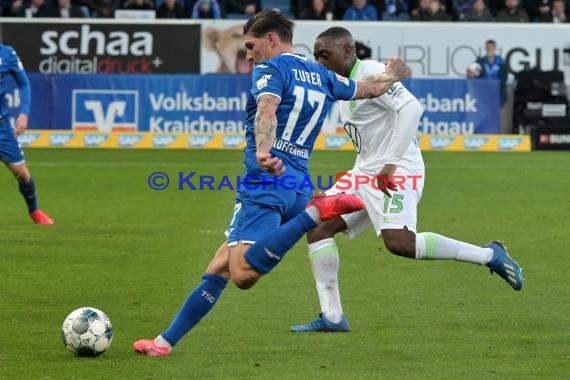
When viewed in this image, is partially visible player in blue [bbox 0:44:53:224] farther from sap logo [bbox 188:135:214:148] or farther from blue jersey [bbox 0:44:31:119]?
sap logo [bbox 188:135:214:148]

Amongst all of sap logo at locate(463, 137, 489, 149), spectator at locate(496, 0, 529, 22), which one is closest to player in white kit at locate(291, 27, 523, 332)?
sap logo at locate(463, 137, 489, 149)

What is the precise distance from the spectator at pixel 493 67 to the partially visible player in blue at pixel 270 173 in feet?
64.0

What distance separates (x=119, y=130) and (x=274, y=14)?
61.0ft

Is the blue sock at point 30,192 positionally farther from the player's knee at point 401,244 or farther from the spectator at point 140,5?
the spectator at point 140,5

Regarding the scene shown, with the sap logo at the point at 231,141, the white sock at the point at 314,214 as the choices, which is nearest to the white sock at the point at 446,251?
the white sock at the point at 314,214

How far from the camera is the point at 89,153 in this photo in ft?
80.4

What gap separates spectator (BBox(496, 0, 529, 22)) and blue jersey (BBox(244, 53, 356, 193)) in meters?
21.8

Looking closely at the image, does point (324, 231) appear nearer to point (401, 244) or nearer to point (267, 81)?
point (401, 244)

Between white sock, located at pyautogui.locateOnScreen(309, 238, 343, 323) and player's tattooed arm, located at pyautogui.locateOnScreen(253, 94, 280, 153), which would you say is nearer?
player's tattooed arm, located at pyautogui.locateOnScreen(253, 94, 280, 153)

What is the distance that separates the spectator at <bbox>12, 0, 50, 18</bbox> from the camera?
28.0m

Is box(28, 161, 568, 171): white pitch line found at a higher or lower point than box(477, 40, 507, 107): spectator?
lower

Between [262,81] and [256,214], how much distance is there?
746 mm

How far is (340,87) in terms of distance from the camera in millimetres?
7621

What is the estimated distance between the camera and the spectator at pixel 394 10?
2956 centimetres
